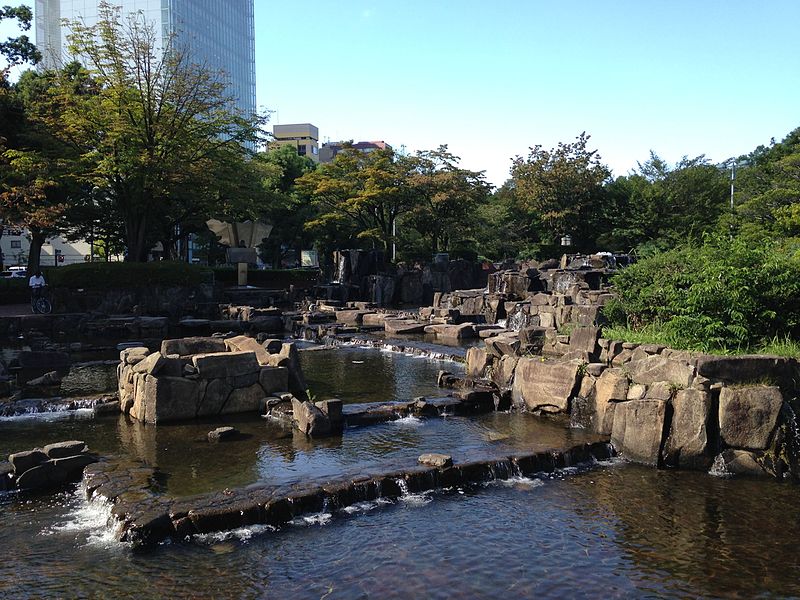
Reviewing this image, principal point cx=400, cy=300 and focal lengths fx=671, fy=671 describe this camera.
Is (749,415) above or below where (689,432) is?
above

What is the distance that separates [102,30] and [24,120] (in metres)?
6.07

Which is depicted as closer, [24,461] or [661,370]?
[24,461]

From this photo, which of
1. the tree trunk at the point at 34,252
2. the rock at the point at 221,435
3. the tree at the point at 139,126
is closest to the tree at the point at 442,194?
the tree at the point at 139,126

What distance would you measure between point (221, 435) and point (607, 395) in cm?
735

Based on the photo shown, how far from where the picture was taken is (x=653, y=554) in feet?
26.7

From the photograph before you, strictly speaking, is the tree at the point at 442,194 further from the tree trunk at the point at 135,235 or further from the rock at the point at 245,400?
the rock at the point at 245,400

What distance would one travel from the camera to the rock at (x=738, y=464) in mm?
10781

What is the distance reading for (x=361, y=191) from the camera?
48562 millimetres

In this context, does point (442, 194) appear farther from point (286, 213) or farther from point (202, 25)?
point (202, 25)

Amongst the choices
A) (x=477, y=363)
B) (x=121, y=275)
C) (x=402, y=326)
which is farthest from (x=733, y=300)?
(x=121, y=275)

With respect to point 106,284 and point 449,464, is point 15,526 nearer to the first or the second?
point 449,464

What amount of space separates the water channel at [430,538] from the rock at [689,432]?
1.07 ft

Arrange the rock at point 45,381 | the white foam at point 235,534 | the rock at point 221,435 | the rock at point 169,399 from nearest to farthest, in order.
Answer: the white foam at point 235,534, the rock at point 221,435, the rock at point 169,399, the rock at point 45,381

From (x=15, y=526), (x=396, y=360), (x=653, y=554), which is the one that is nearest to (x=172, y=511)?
(x=15, y=526)
